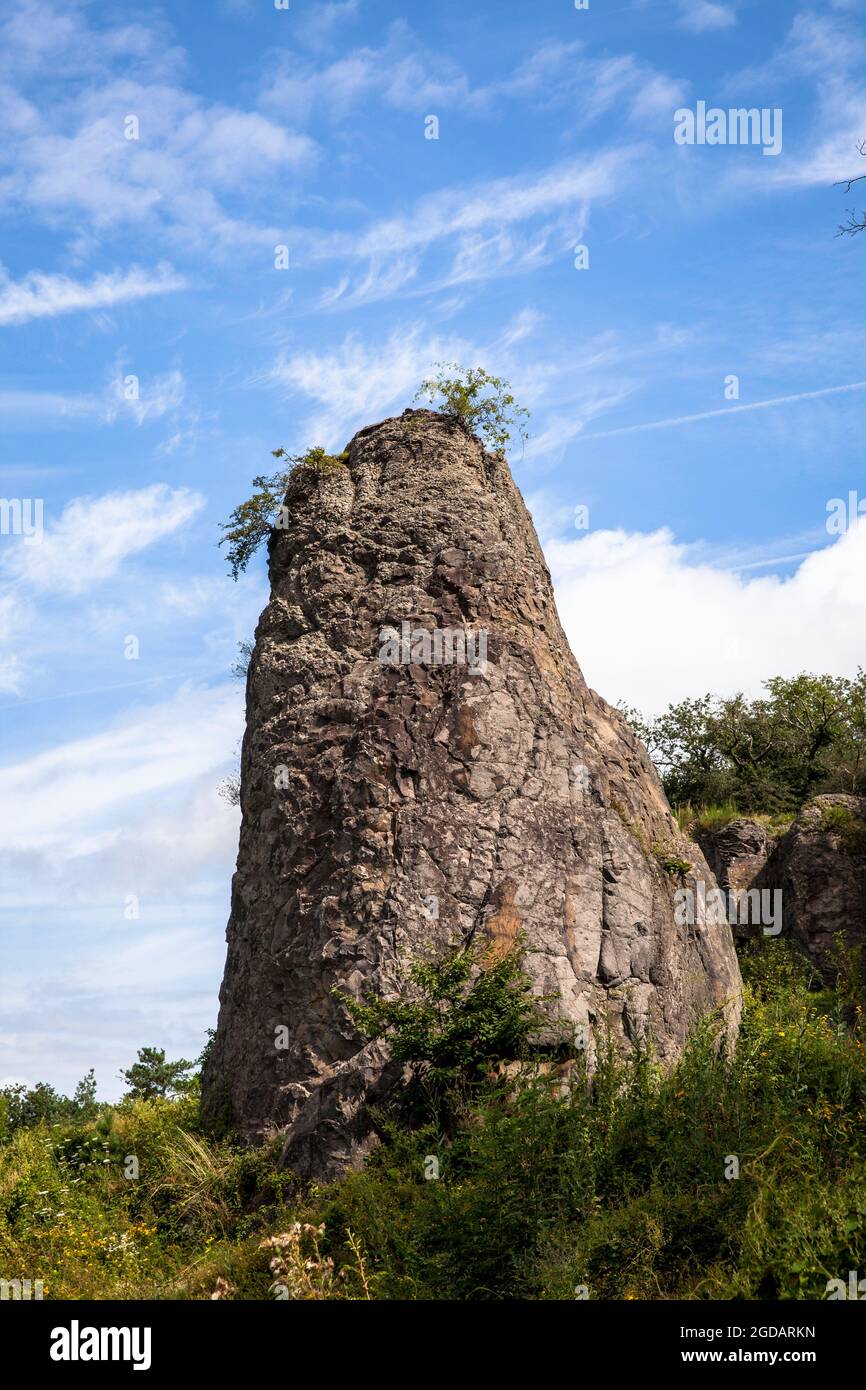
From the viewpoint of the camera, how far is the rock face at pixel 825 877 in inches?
970

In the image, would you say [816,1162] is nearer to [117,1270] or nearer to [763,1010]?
[763,1010]

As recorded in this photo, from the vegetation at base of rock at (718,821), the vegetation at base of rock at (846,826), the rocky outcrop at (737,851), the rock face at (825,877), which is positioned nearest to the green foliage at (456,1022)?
the rock face at (825,877)

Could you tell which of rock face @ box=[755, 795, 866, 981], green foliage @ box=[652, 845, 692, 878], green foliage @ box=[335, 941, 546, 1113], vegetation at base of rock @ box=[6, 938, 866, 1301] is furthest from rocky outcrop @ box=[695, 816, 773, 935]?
green foliage @ box=[335, 941, 546, 1113]

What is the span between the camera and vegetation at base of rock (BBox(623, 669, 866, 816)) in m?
33.0

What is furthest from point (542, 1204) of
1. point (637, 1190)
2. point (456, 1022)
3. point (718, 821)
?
point (718, 821)

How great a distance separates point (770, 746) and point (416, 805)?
21.3 metres

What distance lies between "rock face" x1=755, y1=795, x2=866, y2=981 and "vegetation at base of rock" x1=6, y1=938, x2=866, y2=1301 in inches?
400

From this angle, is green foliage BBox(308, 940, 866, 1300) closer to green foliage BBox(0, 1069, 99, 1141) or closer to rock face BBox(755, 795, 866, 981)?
rock face BBox(755, 795, 866, 981)

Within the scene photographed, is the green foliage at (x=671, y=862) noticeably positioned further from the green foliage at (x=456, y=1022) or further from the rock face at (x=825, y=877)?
the rock face at (x=825, y=877)

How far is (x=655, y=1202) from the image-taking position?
10.6 m

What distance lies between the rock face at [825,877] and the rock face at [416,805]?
7.04 m

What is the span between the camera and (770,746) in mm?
34562

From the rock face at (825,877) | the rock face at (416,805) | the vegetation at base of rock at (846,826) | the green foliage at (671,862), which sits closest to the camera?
the rock face at (416,805)
